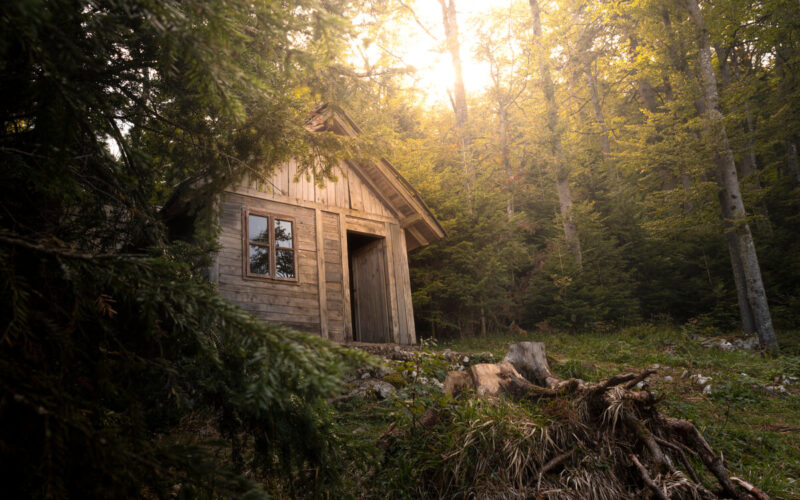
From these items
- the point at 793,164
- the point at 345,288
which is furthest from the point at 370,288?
the point at 793,164

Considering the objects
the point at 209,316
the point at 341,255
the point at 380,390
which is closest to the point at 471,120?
the point at 341,255

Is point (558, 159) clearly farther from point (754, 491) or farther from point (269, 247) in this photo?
point (754, 491)

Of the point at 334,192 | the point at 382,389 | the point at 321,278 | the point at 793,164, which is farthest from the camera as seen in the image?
the point at 793,164

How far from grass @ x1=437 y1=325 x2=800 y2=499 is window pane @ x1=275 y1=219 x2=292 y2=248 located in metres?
5.28

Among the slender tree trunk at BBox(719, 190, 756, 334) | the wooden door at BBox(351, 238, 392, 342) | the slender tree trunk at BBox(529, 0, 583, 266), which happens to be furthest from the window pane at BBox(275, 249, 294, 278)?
the slender tree trunk at BBox(719, 190, 756, 334)

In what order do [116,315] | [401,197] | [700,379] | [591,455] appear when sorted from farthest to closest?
1. [401,197]
2. [700,379]
3. [591,455]
4. [116,315]

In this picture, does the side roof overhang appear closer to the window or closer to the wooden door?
the wooden door

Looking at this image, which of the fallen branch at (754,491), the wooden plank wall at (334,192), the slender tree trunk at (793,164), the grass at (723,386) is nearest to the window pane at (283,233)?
the wooden plank wall at (334,192)

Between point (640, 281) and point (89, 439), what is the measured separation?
54.9 ft

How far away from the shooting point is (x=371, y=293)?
11.1 m

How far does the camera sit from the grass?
4043 mm

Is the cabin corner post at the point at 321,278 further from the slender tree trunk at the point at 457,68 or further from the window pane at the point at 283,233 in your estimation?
the slender tree trunk at the point at 457,68

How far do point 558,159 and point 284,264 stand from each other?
1094 cm

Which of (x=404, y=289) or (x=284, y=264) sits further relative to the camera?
(x=404, y=289)
